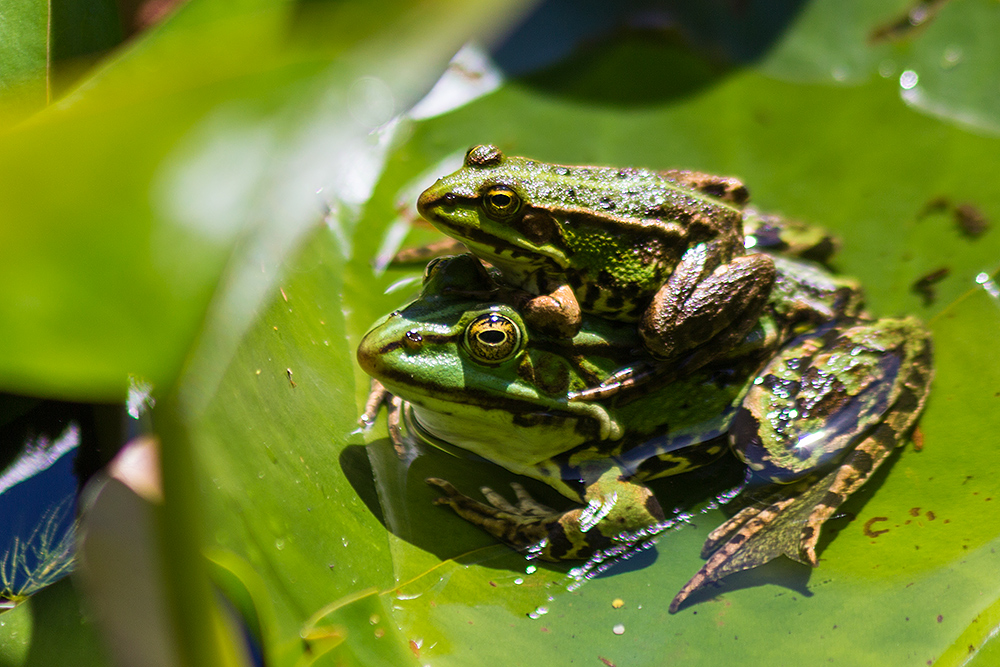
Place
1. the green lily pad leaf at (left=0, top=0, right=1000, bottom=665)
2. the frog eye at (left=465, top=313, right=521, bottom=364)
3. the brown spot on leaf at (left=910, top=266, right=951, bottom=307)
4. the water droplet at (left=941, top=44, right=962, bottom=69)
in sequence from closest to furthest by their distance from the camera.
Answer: the green lily pad leaf at (left=0, top=0, right=1000, bottom=665), the frog eye at (left=465, top=313, right=521, bottom=364), the brown spot on leaf at (left=910, top=266, right=951, bottom=307), the water droplet at (left=941, top=44, right=962, bottom=69)

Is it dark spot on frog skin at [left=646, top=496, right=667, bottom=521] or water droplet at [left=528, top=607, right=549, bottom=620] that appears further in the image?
dark spot on frog skin at [left=646, top=496, right=667, bottom=521]

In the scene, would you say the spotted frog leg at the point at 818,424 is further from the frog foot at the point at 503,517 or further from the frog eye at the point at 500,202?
the frog eye at the point at 500,202

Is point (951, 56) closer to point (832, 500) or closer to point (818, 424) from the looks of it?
point (818, 424)

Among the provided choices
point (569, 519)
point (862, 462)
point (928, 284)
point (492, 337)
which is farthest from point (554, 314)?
point (928, 284)

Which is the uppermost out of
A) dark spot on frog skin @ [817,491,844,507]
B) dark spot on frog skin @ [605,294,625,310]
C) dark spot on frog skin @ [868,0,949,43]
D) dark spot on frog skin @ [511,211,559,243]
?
dark spot on frog skin @ [868,0,949,43]

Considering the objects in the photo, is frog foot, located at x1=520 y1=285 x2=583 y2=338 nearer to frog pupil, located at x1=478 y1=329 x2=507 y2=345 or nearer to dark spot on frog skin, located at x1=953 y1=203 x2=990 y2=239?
frog pupil, located at x1=478 y1=329 x2=507 y2=345

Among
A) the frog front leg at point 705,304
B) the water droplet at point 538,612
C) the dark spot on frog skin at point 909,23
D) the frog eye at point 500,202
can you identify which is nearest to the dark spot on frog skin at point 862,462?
the frog front leg at point 705,304

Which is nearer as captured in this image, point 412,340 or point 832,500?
point 412,340

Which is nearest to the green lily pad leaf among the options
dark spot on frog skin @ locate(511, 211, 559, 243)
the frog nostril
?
the frog nostril
